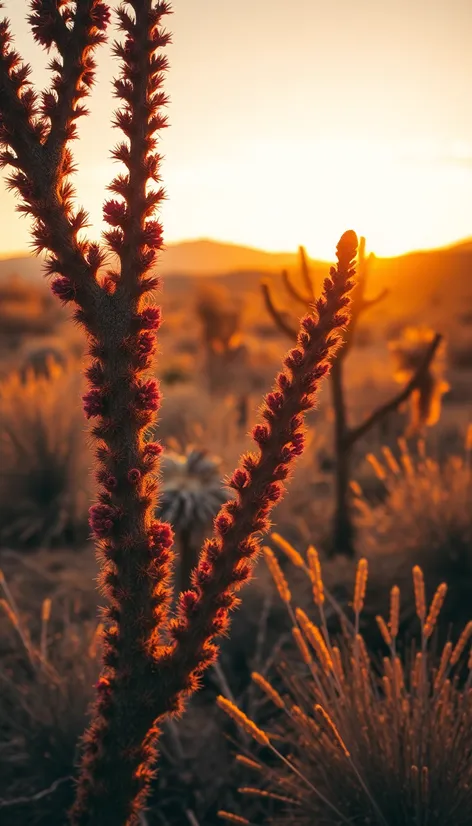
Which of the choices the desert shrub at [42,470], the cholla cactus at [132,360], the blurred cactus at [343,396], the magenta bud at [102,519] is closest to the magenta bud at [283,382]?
the cholla cactus at [132,360]

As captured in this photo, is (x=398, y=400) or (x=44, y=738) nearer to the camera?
(x=44, y=738)

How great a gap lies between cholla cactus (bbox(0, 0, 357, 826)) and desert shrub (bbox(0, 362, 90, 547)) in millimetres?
3965

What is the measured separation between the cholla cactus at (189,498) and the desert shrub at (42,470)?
6.48 feet

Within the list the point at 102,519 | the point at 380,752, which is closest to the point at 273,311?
the point at 380,752

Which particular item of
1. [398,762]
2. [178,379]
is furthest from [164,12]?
[178,379]

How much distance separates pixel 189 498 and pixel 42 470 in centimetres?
280

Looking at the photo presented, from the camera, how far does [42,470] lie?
244 inches

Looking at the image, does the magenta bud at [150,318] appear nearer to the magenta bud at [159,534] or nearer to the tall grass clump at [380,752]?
the magenta bud at [159,534]

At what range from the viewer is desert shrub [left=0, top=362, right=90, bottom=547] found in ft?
19.1

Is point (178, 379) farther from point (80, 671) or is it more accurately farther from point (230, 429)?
point (80, 671)

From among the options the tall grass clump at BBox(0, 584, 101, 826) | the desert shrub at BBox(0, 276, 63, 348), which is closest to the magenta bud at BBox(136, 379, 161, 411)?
the tall grass clump at BBox(0, 584, 101, 826)

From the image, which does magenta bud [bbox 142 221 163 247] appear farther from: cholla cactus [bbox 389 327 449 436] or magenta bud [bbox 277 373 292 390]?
cholla cactus [bbox 389 327 449 436]

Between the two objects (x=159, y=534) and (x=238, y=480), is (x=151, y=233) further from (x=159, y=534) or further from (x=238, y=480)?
(x=159, y=534)

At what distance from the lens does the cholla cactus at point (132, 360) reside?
1.58 meters
